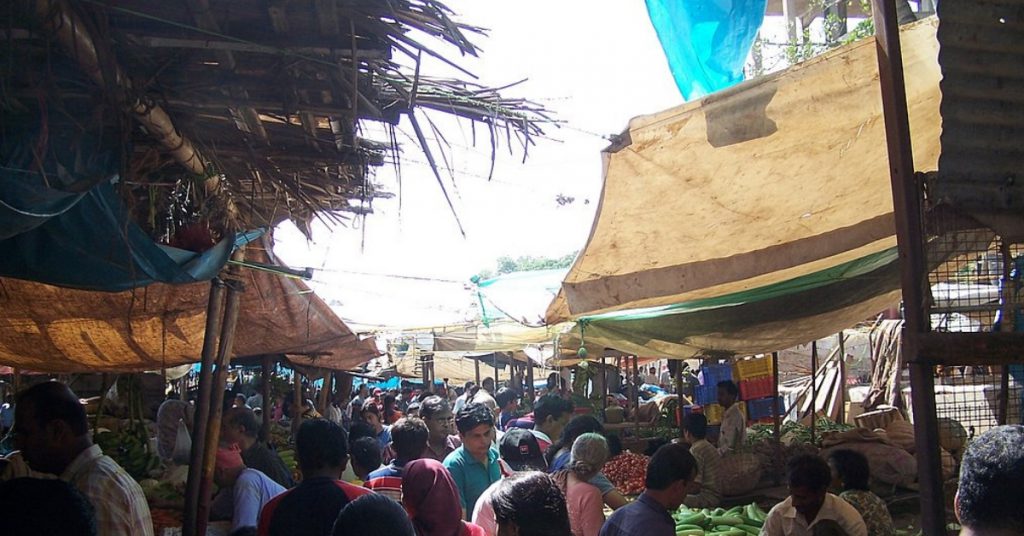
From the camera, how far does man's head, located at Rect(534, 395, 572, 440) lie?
27.2 ft

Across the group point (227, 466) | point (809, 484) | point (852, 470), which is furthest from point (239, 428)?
point (852, 470)

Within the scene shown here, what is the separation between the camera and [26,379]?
17094 mm

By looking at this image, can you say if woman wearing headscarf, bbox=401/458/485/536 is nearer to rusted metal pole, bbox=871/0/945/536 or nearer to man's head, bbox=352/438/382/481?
rusted metal pole, bbox=871/0/945/536

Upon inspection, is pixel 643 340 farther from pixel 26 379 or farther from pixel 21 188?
pixel 26 379

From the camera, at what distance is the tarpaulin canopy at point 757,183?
154 inches

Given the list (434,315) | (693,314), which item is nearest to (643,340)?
(693,314)

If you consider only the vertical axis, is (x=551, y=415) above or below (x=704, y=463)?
above

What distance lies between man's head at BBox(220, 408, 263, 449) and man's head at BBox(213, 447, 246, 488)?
0.07 m

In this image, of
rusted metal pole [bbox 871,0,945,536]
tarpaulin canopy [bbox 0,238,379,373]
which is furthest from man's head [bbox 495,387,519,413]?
rusted metal pole [bbox 871,0,945,536]

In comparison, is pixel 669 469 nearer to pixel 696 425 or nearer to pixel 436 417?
pixel 436 417

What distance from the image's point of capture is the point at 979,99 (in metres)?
2.78

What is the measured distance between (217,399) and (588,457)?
2.49 m

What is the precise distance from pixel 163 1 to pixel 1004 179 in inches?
120

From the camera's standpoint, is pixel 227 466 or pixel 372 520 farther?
pixel 227 466
